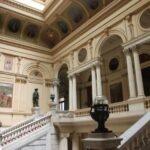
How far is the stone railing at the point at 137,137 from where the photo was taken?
3.86 m

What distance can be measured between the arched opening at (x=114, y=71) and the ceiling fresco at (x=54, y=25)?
273cm

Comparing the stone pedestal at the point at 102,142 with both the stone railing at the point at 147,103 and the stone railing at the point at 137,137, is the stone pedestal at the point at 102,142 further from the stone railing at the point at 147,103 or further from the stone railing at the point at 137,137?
the stone railing at the point at 147,103

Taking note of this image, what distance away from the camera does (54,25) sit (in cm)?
1717

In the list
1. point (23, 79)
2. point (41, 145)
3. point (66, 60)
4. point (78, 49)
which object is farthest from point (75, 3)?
point (41, 145)

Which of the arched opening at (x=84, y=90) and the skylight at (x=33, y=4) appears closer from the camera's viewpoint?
the skylight at (x=33, y=4)

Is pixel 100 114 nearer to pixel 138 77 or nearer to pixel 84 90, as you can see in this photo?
pixel 138 77

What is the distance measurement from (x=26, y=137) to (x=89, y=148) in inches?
289

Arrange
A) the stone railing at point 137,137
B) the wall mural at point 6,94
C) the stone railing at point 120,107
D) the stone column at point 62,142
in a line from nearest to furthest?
1. the stone railing at point 137,137
2. the stone railing at point 120,107
3. the stone column at point 62,142
4. the wall mural at point 6,94

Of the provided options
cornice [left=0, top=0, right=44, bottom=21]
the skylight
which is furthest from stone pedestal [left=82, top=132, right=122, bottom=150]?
the skylight

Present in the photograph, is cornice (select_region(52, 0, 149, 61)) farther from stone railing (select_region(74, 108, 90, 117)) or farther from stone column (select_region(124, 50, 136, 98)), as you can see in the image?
stone railing (select_region(74, 108, 90, 117))

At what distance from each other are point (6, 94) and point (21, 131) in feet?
20.6

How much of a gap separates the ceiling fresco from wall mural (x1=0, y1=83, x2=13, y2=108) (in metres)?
4.49

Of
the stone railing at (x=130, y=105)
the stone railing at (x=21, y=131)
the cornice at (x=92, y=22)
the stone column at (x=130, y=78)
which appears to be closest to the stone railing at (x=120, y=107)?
the stone railing at (x=130, y=105)

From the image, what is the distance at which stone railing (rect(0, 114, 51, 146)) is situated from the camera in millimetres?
8938
